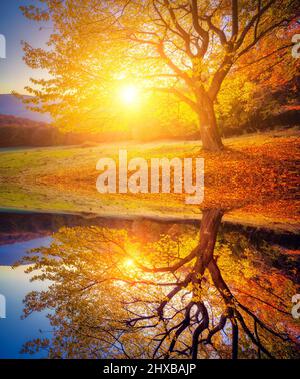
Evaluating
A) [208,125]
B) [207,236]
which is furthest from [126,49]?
[207,236]

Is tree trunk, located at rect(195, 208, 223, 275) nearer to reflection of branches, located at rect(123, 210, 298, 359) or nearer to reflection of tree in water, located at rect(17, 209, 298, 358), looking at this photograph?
reflection of tree in water, located at rect(17, 209, 298, 358)

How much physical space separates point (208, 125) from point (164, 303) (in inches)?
413

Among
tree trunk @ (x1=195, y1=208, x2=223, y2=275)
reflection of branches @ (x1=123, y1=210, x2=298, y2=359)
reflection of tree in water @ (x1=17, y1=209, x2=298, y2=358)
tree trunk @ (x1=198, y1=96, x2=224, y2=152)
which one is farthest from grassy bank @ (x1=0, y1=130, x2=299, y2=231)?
reflection of branches @ (x1=123, y1=210, x2=298, y2=359)

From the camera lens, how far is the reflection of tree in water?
2.43 meters

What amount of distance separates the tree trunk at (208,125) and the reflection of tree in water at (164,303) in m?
9.07

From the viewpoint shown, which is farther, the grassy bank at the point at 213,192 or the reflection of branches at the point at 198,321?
the grassy bank at the point at 213,192

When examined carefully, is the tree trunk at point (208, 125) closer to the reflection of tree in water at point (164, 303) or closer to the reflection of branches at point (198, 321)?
the reflection of tree in water at point (164, 303)

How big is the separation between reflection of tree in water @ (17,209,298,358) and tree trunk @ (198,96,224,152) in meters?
9.07

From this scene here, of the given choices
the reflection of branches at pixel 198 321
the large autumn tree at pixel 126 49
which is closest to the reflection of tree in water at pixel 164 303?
the reflection of branches at pixel 198 321

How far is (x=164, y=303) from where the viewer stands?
2.85 metres

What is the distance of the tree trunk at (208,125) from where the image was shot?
40.2ft

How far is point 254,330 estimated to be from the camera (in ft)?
8.25

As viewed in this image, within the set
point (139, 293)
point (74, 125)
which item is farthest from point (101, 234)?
point (74, 125)

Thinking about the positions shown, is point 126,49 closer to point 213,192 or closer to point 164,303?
point 213,192
